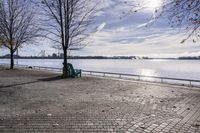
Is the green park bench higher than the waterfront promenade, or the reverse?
the green park bench

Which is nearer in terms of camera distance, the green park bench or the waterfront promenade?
the waterfront promenade

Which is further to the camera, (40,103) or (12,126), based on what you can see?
(40,103)

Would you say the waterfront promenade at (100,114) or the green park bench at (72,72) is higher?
the green park bench at (72,72)

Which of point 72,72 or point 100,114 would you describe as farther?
point 72,72

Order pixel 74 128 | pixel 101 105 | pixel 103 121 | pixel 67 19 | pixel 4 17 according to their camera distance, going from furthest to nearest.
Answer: pixel 4 17 → pixel 67 19 → pixel 101 105 → pixel 103 121 → pixel 74 128

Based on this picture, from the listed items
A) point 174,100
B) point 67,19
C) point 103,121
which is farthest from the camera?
point 67,19

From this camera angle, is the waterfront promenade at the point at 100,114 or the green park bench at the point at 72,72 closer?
the waterfront promenade at the point at 100,114

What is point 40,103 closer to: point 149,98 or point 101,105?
point 101,105

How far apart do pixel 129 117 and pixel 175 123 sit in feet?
4.37

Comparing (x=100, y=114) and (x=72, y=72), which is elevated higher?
(x=72, y=72)

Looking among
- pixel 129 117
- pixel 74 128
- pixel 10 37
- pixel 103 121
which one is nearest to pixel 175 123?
pixel 129 117

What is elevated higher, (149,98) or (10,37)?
(10,37)

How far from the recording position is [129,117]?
810 centimetres

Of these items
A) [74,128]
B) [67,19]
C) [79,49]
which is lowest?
[74,128]
